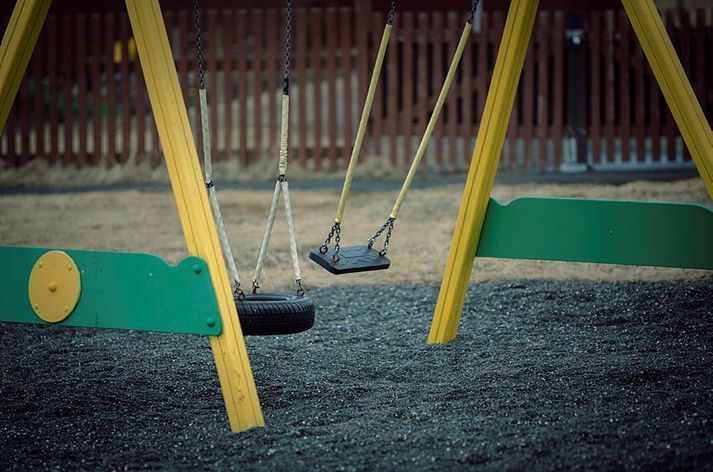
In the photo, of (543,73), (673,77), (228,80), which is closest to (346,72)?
(228,80)

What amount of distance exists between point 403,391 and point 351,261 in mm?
626

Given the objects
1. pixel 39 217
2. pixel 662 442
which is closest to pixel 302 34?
pixel 39 217

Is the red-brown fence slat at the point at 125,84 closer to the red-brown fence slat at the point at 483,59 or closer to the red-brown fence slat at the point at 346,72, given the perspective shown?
the red-brown fence slat at the point at 346,72

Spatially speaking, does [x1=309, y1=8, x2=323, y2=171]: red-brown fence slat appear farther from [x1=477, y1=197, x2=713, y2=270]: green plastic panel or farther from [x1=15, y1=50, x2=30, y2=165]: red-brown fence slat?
[x1=477, y1=197, x2=713, y2=270]: green plastic panel

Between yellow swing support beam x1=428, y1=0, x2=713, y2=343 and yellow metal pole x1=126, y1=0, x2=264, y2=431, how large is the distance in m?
1.40

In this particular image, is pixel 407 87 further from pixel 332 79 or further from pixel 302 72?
pixel 302 72

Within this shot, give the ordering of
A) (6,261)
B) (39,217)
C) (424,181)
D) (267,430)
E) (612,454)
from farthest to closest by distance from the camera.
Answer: (424,181)
(39,217)
(6,261)
(267,430)
(612,454)

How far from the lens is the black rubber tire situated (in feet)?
11.6

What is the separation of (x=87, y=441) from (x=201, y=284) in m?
0.65

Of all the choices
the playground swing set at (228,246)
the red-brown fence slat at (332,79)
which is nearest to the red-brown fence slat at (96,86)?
the red-brown fence slat at (332,79)

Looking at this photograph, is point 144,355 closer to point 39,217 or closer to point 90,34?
point 39,217

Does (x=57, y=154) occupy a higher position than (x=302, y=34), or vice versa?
(x=302, y=34)

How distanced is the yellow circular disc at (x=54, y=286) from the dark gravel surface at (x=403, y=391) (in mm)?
400

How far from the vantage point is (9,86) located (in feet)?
12.1
